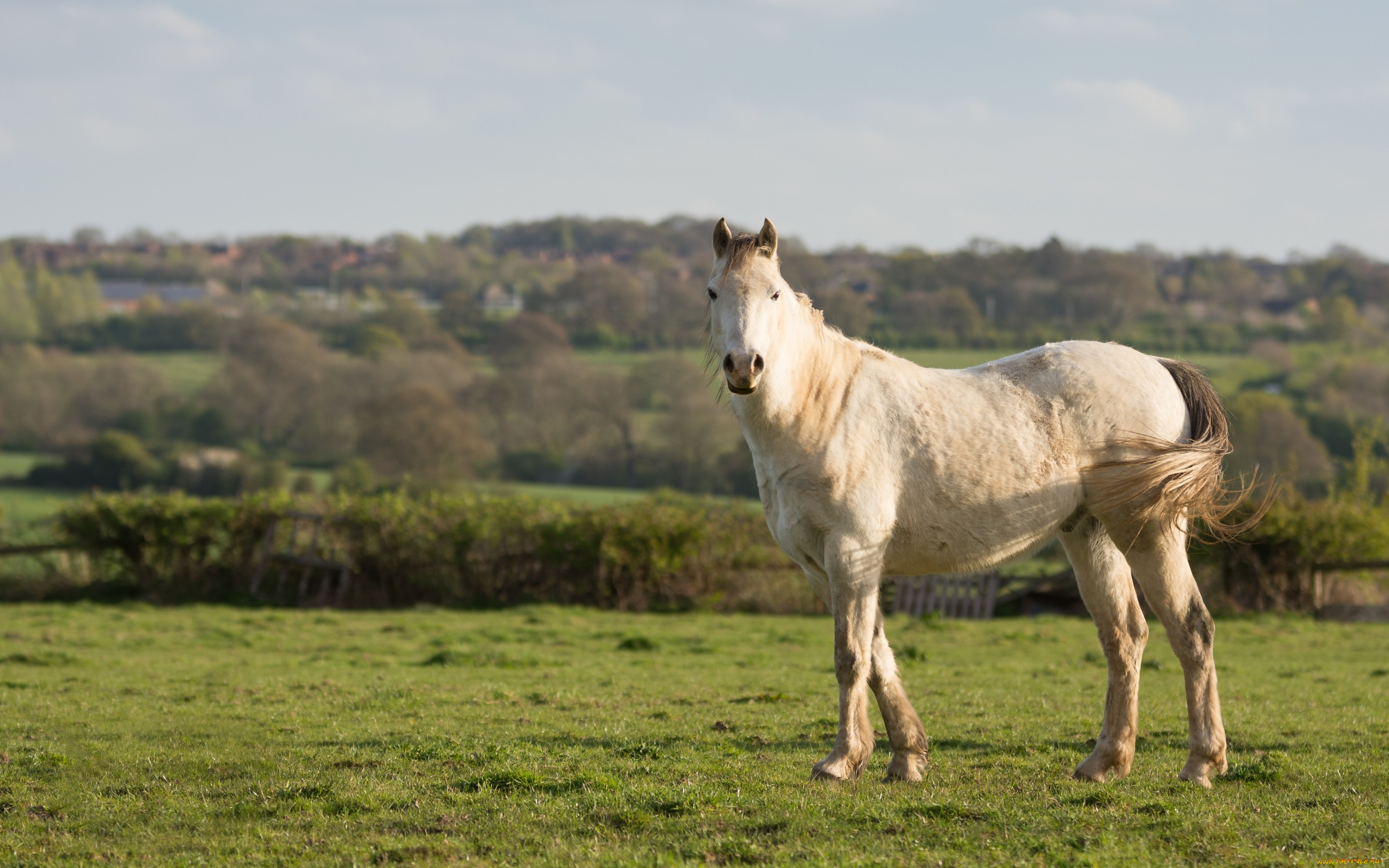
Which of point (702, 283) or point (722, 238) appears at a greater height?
point (702, 283)

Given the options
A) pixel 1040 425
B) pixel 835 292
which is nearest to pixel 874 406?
pixel 1040 425

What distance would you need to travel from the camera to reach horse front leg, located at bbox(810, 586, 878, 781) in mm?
6012

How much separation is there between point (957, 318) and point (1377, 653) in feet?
157

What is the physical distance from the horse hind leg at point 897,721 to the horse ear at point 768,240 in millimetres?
2135

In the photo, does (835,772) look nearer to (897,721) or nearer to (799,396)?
(897,721)

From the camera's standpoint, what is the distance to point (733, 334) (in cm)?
566

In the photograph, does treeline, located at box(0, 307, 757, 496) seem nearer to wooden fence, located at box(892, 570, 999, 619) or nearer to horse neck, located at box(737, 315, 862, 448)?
wooden fence, located at box(892, 570, 999, 619)

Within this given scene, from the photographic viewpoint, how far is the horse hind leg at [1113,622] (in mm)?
6418

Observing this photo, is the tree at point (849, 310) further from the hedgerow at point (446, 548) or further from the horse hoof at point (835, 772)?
the horse hoof at point (835, 772)

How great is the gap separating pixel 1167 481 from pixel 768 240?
2.64 m

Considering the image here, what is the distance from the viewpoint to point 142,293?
112m

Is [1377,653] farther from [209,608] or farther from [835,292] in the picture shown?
[835,292]

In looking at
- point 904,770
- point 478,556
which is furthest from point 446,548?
point 904,770

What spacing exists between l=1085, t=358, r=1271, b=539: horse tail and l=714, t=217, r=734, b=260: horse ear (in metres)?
2.48
